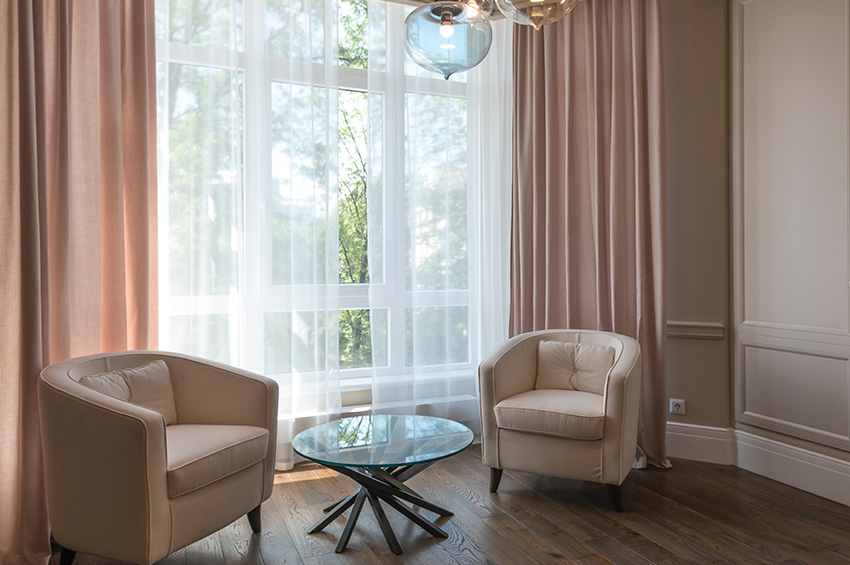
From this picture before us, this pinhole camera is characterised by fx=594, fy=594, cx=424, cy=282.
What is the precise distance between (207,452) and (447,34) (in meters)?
1.72

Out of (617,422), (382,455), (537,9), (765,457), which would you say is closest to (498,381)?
(617,422)

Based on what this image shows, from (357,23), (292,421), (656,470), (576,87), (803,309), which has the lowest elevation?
(656,470)

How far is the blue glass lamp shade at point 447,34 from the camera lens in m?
1.77

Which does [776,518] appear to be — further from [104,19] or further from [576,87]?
[104,19]

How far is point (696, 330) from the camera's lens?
3645 mm

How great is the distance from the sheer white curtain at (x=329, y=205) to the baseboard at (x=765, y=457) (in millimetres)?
1322

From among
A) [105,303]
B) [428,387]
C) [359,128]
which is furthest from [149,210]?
[428,387]

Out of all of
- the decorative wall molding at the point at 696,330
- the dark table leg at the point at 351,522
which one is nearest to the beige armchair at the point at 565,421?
the decorative wall molding at the point at 696,330

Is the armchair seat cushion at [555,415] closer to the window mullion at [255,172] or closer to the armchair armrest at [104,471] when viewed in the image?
the window mullion at [255,172]

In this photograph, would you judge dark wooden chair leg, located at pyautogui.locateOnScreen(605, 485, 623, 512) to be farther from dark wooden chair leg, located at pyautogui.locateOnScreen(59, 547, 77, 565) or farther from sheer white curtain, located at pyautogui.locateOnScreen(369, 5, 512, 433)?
dark wooden chair leg, located at pyautogui.locateOnScreen(59, 547, 77, 565)

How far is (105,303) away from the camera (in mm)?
2850

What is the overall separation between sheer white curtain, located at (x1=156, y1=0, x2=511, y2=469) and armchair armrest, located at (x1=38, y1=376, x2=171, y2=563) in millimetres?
1146

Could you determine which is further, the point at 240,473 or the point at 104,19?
the point at 104,19

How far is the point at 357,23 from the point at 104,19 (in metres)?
1.49
